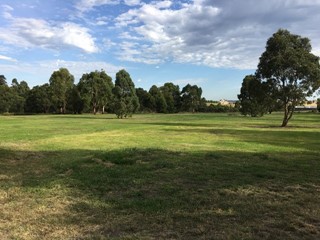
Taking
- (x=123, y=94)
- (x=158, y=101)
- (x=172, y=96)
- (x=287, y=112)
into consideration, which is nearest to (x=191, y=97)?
(x=172, y=96)

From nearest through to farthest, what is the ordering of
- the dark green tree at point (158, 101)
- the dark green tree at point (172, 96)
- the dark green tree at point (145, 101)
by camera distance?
the dark green tree at point (145, 101) → the dark green tree at point (158, 101) → the dark green tree at point (172, 96)

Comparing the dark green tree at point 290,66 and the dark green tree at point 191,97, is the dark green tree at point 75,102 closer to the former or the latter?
the dark green tree at point 191,97

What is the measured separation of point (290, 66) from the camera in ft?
131

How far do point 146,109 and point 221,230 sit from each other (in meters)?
123

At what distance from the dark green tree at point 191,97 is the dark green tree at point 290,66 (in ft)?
306

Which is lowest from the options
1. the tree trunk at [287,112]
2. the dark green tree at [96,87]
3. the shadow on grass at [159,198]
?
the shadow on grass at [159,198]

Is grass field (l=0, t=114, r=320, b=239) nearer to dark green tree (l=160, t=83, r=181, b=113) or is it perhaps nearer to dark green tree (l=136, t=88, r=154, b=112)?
dark green tree (l=136, t=88, r=154, b=112)

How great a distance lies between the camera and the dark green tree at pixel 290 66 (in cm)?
3959

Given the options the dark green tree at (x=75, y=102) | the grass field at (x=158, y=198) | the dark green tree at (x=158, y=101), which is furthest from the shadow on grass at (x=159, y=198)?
the dark green tree at (x=158, y=101)

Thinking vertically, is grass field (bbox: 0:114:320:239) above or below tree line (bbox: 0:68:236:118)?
below

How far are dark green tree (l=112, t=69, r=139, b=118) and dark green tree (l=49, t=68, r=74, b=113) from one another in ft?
137

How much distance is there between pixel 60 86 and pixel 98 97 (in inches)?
598

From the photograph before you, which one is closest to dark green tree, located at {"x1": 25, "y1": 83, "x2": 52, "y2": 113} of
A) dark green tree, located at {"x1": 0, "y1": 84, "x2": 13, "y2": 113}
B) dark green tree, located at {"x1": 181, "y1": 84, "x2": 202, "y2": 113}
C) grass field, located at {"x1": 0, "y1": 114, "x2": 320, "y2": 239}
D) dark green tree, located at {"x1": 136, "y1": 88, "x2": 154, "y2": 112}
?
dark green tree, located at {"x1": 0, "y1": 84, "x2": 13, "y2": 113}

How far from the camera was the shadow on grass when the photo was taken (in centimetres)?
600
